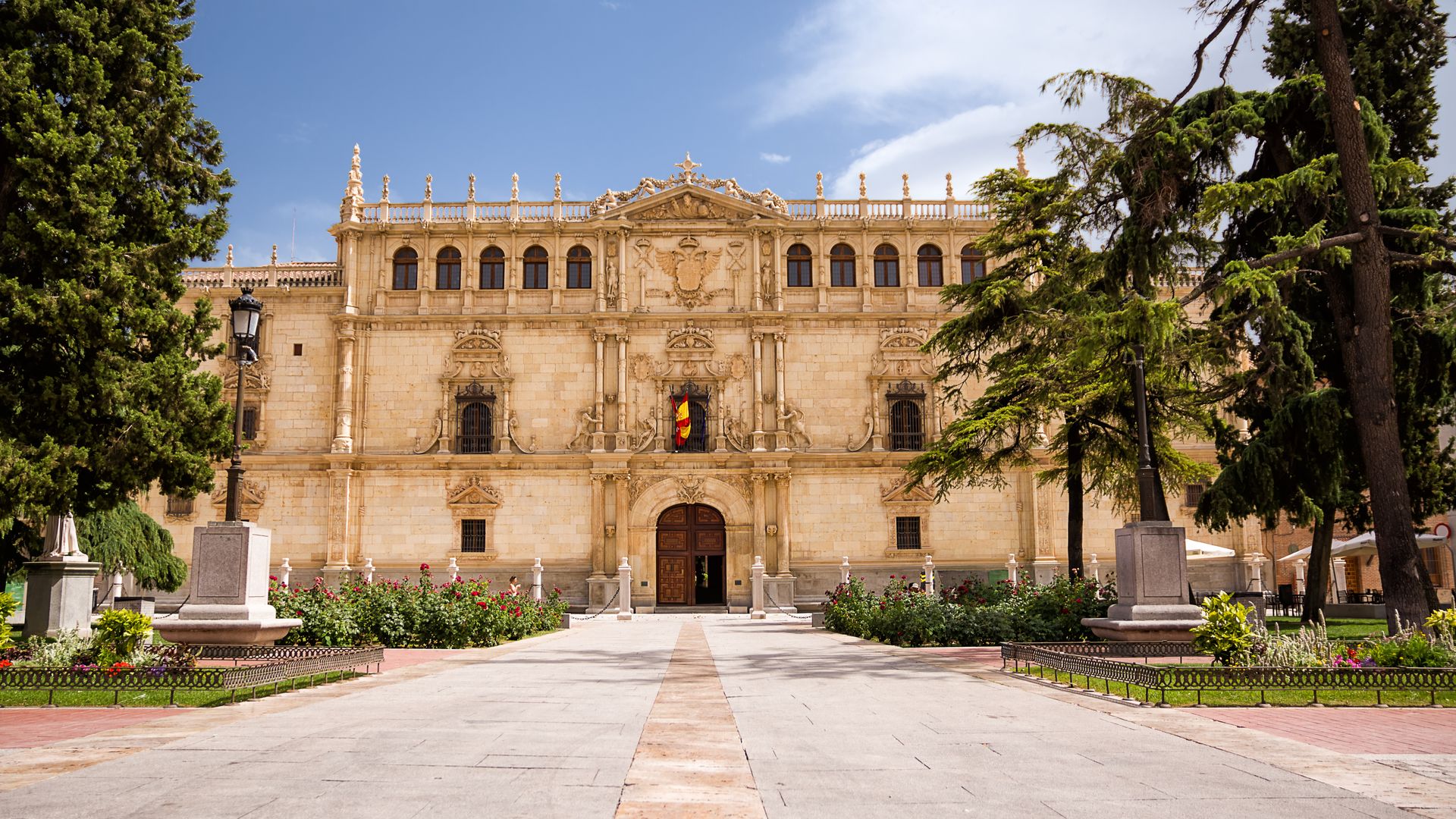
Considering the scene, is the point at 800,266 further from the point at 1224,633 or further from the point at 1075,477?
the point at 1224,633

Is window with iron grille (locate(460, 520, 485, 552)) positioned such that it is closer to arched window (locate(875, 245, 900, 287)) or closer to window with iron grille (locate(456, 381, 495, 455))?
window with iron grille (locate(456, 381, 495, 455))

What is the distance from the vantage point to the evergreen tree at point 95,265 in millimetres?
15781

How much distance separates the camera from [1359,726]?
880 centimetres

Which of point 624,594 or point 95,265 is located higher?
point 95,265

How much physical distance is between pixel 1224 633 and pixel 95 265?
1697 cm

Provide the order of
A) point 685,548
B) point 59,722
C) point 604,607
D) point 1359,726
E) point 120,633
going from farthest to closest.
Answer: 1. point 685,548
2. point 604,607
3. point 120,633
4. point 59,722
5. point 1359,726

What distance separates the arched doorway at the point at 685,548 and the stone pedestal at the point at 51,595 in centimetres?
2288

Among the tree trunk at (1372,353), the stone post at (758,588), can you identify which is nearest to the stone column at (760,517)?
the stone post at (758,588)

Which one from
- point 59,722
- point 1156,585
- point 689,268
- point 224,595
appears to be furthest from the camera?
point 689,268

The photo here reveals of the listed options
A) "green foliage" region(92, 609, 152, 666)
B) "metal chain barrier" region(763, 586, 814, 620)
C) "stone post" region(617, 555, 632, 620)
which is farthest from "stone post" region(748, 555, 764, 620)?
"green foliage" region(92, 609, 152, 666)

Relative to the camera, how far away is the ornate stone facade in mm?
37625

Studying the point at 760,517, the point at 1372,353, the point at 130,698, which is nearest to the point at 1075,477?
the point at 1372,353

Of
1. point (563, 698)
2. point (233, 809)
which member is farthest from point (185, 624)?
point (233, 809)

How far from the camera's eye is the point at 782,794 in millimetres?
5973
